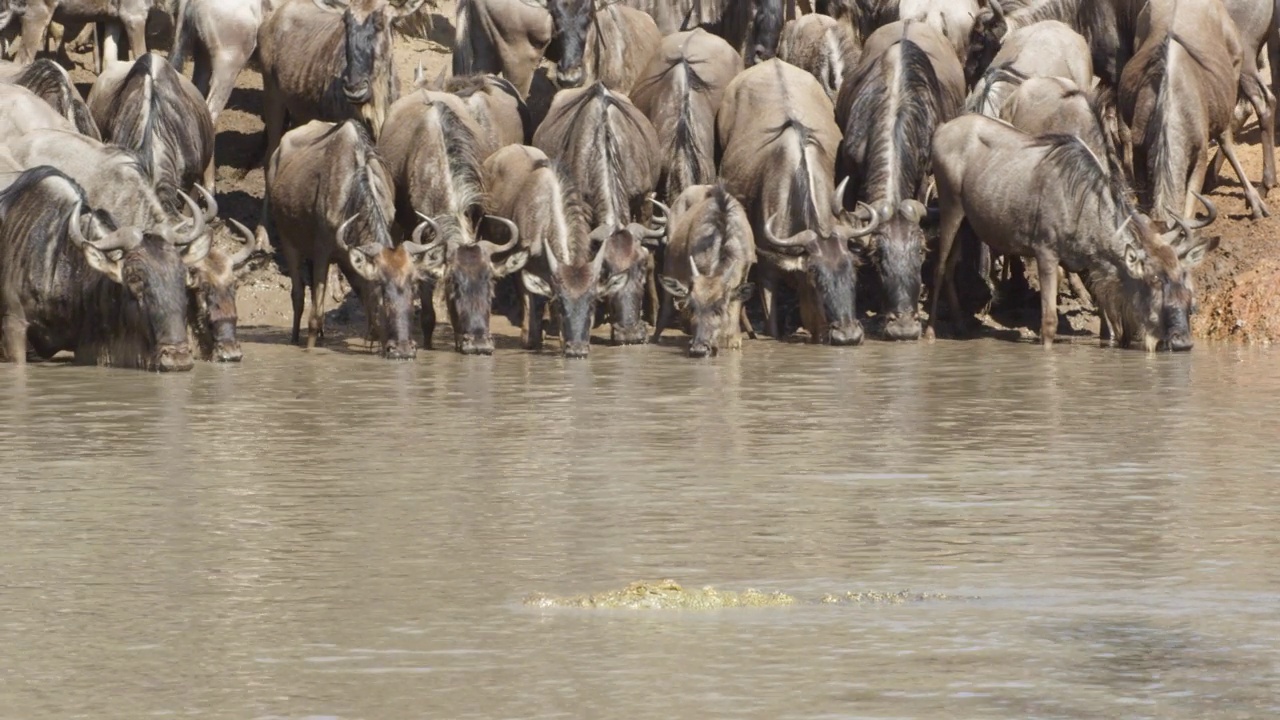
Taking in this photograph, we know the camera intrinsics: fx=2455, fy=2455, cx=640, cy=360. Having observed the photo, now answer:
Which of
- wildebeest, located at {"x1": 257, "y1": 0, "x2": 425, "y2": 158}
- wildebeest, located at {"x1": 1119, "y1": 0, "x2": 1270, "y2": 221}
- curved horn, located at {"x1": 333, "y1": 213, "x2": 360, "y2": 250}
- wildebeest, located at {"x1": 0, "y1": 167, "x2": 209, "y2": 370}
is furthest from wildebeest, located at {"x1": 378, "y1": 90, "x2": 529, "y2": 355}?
wildebeest, located at {"x1": 1119, "y1": 0, "x2": 1270, "y2": 221}

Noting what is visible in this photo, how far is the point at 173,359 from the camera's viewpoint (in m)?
14.6

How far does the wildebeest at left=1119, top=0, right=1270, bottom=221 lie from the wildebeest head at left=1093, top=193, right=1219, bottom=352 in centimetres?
80

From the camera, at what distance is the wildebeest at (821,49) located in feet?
65.6

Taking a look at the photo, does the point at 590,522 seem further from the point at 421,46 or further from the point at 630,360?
the point at 421,46

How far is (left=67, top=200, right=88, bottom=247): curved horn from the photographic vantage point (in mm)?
14914

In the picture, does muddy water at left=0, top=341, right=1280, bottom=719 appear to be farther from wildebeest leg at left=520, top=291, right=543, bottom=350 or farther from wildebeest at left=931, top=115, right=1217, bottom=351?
wildebeest leg at left=520, top=291, right=543, bottom=350

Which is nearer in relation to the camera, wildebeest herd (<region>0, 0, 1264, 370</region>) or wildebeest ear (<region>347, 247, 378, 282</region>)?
wildebeest herd (<region>0, 0, 1264, 370</region>)

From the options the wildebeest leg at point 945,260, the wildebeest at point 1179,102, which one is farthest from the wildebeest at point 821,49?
the wildebeest leg at point 945,260

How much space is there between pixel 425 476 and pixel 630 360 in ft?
17.9

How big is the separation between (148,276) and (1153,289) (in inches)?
253

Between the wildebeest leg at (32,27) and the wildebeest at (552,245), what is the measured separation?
184 inches

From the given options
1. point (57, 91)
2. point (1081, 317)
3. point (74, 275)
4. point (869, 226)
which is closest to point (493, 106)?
point (57, 91)

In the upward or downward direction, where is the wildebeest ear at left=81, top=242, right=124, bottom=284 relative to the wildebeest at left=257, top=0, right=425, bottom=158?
downward

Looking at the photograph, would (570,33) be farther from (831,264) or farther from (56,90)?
(56,90)
